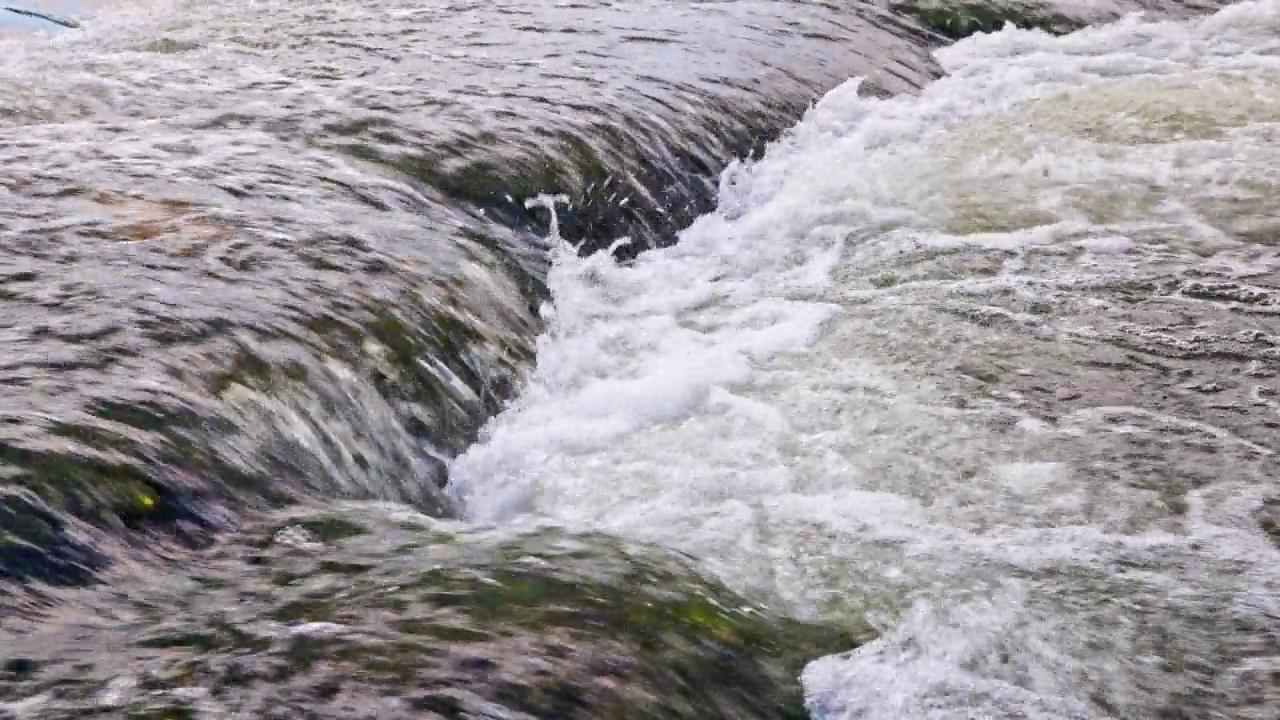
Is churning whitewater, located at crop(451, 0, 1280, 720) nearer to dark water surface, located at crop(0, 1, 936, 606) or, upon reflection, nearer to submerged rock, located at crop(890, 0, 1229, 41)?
dark water surface, located at crop(0, 1, 936, 606)

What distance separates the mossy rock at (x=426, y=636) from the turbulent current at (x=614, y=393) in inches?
0.5

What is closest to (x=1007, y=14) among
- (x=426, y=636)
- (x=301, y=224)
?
(x=301, y=224)

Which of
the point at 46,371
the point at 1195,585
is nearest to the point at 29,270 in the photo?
the point at 46,371

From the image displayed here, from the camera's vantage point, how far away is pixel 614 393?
516cm

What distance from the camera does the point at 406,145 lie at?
645 centimetres

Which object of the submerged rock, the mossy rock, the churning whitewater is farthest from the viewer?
the submerged rock

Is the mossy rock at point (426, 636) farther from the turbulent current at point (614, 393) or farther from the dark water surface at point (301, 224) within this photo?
the dark water surface at point (301, 224)

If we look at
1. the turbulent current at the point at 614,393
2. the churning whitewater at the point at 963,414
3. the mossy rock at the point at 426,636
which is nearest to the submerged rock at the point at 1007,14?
the turbulent current at the point at 614,393

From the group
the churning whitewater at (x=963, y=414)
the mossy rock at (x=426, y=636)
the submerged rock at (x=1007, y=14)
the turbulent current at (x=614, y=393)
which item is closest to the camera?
the mossy rock at (x=426, y=636)

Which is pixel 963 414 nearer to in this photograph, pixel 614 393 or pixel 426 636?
pixel 614 393

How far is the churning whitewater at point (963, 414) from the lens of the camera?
337 cm

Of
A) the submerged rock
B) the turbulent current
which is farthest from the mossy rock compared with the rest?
the submerged rock

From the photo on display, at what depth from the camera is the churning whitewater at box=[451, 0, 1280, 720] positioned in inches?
132

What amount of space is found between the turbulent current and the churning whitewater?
20 mm
